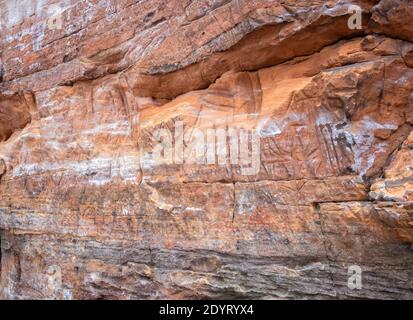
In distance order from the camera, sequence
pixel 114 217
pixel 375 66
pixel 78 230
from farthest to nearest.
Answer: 1. pixel 78 230
2. pixel 114 217
3. pixel 375 66

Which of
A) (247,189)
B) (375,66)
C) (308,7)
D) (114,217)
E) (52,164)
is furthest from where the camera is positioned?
(52,164)

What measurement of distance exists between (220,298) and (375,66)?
11.4ft

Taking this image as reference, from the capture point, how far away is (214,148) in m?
5.80

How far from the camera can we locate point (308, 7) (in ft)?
16.5

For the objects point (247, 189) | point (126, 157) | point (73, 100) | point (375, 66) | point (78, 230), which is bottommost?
point (78, 230)

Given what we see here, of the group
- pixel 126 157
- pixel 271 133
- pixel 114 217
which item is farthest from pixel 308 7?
pixel 114 217

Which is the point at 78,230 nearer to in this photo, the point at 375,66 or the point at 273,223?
the point at 273,223

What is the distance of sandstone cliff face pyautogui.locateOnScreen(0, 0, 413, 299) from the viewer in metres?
4.71

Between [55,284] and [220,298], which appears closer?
[220,298]

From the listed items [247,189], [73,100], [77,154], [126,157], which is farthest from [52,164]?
[247,189]

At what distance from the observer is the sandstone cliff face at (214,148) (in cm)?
471

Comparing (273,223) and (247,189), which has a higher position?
(247,189)

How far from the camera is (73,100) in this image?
7.62m

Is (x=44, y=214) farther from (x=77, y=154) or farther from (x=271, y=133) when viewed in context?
(x=271, y=133)
